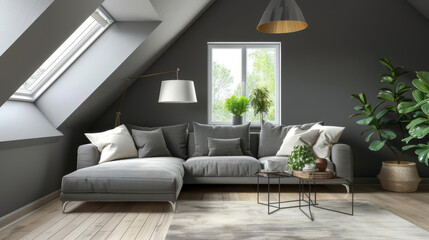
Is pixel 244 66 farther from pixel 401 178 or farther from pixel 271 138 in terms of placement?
pixel 401 178

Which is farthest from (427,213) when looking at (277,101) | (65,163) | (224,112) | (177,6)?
(65,163)

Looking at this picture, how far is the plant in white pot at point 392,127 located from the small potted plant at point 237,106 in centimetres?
159

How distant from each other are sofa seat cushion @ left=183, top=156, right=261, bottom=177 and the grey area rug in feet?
2.24

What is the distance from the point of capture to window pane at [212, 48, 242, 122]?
5.41 meters

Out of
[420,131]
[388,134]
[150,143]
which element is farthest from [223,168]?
[420,131]

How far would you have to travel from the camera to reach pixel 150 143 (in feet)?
14.7

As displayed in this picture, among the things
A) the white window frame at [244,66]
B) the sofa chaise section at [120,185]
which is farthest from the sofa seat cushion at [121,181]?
the white window frame at [244,66]

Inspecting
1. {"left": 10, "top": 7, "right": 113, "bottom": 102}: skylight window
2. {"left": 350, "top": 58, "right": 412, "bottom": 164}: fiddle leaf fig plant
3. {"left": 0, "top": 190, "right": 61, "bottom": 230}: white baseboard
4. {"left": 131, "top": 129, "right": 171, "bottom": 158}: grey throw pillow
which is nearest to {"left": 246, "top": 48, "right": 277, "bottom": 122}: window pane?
{"left": 350, "top": 58, "right": 412, "bottom": 164}: fiddle leaf fig plant

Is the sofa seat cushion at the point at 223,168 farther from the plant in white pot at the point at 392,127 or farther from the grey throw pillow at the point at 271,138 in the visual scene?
the plant in white pot at the point at 392,127

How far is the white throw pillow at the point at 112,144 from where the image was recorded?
407cm

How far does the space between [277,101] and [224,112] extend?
0.90 metres

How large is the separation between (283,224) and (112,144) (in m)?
2.38

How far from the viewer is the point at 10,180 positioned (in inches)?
122

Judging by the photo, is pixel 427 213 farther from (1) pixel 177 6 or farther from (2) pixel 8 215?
(2) pixel 8 215
